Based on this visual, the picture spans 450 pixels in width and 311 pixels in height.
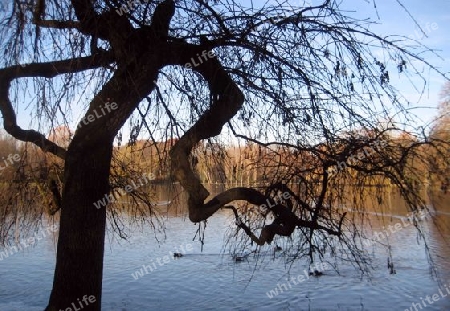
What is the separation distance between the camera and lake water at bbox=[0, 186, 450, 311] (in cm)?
826

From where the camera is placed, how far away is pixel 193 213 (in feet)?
11.1

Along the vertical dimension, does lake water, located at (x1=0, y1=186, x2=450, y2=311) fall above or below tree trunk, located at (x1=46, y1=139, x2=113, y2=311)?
below

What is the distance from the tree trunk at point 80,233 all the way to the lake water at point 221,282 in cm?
352

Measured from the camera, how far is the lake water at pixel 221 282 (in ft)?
27.1

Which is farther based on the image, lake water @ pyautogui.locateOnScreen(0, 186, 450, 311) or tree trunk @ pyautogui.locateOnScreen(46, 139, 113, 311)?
lake water @ pyautogui.locateOnScreen(0, 186, 450, 311)

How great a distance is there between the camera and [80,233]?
10.8 ft

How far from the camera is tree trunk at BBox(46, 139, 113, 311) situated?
328cm

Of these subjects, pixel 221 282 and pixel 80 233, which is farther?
pixel 221 282

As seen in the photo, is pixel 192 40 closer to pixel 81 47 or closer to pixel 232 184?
pixel 81 47

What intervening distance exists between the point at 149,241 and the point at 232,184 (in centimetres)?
922

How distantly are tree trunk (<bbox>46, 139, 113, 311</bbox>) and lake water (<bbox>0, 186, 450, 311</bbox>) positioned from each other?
11.6 feet

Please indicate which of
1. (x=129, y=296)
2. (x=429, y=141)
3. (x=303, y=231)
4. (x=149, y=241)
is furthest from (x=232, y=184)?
(x=149, y=241)

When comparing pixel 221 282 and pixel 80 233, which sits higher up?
pixel 80 233

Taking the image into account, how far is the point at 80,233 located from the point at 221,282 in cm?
674
